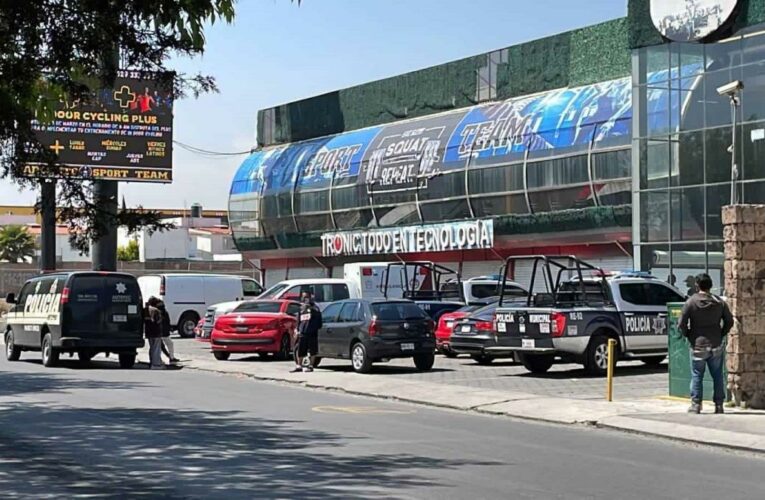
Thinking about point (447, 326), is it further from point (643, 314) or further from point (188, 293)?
point (188, 293)

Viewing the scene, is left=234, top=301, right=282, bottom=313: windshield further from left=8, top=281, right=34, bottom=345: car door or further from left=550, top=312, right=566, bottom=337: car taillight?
left=550, top=312, right=566, bottom=337: car taillight

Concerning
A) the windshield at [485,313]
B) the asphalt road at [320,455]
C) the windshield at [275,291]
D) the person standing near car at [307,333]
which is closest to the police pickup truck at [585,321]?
the windshield at [485,313]

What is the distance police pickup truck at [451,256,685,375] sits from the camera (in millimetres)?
22828

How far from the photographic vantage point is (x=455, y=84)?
50.3m

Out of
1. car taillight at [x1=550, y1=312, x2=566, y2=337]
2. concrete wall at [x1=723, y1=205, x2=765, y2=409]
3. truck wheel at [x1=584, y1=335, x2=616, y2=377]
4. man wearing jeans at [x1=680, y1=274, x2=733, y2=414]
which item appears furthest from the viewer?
truck wheel at [x1=584, y1=335, x2=616, y2=377]

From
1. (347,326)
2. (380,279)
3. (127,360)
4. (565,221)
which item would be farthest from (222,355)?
(565,221)

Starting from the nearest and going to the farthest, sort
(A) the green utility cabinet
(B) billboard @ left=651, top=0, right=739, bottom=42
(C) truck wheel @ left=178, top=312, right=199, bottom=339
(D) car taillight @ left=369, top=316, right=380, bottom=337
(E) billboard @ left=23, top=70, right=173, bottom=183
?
1. (A) the green utility cabinet
2. (D) car taillight @ left=369, top=316, right=380, bottom=337
3. (B) billboard @ left=651, top=0, right=739, bottom=42
4. (E) billboard @ left=23, top=70, right=173, bottom=183
5. (C) truck wheel @ left=178, top=312, right=199, bottom=339

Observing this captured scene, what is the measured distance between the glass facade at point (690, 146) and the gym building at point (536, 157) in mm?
48

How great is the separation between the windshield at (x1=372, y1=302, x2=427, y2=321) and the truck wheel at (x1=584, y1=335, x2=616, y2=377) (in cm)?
390

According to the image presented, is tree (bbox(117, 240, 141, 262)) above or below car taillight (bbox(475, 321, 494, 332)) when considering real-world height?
above

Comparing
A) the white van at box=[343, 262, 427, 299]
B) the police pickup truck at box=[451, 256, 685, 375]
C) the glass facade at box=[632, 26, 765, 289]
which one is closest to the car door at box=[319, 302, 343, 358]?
the police pickup truck at box=[451, 256, 685, 375]

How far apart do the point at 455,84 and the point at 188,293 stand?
15.7 meters

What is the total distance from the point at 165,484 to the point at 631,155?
29409mm

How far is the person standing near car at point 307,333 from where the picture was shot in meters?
25.6
